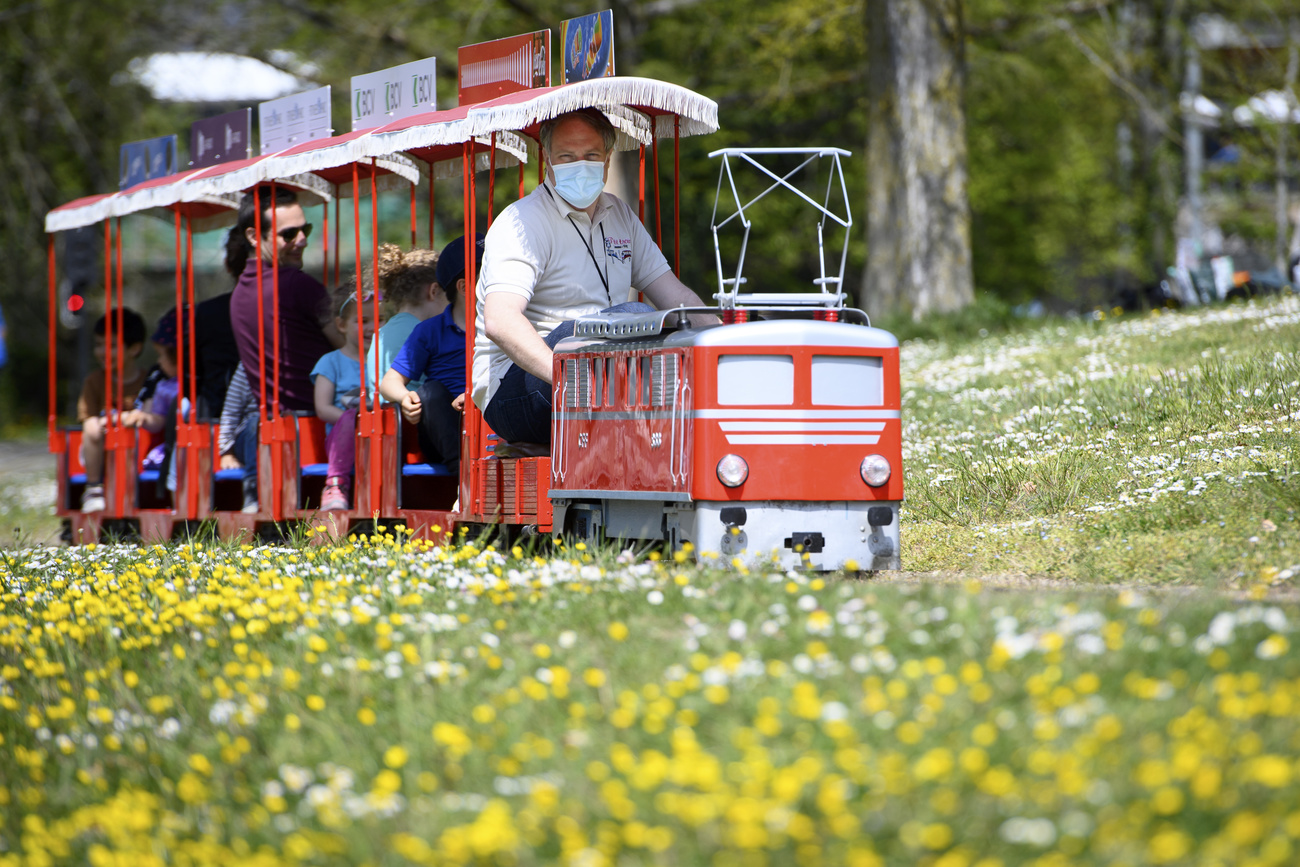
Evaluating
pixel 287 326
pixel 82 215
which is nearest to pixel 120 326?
pixel 82 215

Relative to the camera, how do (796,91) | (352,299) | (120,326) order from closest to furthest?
(352,299) → (120,326) → (796,91)

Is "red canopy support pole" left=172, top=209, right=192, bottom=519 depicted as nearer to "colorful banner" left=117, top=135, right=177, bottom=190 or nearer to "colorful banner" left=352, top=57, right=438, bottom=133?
"colorful banner" left=117, top=135, right=177, bottom=190

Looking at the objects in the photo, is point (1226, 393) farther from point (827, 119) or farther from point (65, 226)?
point (827, 119)

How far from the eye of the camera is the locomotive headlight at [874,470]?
21.3ft

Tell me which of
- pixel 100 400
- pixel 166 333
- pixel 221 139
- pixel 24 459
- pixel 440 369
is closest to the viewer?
pixel 440 369

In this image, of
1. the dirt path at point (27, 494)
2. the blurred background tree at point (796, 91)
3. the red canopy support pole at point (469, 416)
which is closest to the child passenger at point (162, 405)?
the dirt path at point (27, 494)

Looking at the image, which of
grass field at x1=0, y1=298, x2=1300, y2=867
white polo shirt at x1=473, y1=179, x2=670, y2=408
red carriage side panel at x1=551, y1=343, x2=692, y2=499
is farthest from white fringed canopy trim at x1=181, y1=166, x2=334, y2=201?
red carriage side panel at x1=551, y1=343, x2=692, y2=499

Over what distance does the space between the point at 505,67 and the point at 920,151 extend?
10228mm

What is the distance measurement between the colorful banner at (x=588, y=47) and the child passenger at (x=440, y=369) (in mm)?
1187

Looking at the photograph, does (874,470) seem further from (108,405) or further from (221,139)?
(108,405)

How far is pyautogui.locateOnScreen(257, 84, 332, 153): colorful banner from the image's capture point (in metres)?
10.2

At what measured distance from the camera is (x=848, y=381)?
646 centimetres

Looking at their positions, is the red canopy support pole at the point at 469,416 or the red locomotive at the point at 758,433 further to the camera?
the red canopy support pole at the point at 469,416

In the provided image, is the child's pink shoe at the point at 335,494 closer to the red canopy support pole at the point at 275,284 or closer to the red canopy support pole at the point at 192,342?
the red canopy support pole at the point at 275,284
